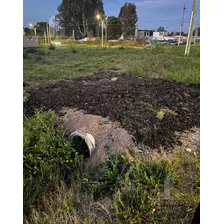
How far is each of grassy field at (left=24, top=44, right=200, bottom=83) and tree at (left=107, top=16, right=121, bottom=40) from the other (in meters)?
0.12

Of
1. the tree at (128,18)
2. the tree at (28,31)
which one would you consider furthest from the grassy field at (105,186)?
the tree at (128,18)

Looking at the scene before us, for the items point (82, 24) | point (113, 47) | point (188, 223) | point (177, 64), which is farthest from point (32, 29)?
point (188, 223)

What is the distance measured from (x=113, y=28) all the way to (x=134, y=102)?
65 cm

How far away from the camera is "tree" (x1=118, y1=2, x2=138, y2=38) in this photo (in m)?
0.92

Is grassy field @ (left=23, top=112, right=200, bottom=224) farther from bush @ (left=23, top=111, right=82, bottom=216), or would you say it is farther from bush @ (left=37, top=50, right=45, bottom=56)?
bush @ (left=37, top=50, right=45, bottom=56)

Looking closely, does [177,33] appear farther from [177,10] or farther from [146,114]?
[146,114]

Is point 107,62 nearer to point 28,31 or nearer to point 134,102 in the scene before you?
point 134,102

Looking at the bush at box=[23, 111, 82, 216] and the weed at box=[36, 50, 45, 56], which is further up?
the weed at box=[36, 50, 45, 56]

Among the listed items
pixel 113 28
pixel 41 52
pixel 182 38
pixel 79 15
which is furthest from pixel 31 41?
pixel 182 38

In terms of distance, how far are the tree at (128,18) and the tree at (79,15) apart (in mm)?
96

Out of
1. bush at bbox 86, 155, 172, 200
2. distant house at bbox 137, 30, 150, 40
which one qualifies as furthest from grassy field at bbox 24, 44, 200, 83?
bush at bbox 86, 155, 172, 200

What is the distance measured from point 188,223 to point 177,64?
98 centimetres

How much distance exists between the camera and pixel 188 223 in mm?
833
